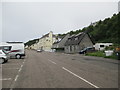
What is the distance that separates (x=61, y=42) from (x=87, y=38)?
26889 mm

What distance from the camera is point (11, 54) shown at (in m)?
28.0

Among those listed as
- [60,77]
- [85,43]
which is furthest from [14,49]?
[85,43]

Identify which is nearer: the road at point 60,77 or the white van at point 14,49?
the road at point 60,77

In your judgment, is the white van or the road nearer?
the road

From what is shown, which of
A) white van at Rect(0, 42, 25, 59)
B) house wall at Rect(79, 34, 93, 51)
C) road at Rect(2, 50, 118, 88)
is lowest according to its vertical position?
road at Rect(2, 50, 118, 88)

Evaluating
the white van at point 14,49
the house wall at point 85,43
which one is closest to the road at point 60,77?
the white van at point 14,49

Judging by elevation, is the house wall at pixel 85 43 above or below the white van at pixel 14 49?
above

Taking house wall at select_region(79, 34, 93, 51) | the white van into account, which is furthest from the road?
house wall at select_region(79, 34, 93, 51)

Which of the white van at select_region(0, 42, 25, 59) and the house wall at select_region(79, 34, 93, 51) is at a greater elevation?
the house wall at select_region(79, 34, 93, 51)

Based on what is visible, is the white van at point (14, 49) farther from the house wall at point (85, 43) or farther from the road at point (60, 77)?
the house wall at point (85, 43)

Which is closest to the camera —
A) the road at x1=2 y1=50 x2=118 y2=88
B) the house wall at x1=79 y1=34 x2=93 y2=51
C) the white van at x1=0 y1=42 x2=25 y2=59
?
the road at x1=2 y1=50 x2=118 y2=88

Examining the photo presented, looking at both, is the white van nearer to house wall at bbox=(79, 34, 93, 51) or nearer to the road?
the road

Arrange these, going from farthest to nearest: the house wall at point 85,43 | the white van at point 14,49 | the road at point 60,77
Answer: the house wall at point 85,43 → the white van at point 14,49 → the road at point 60,77

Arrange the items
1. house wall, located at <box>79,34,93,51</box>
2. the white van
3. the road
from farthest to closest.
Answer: house wall, located at <box>79,34,93,51</box> < the white van < the road
